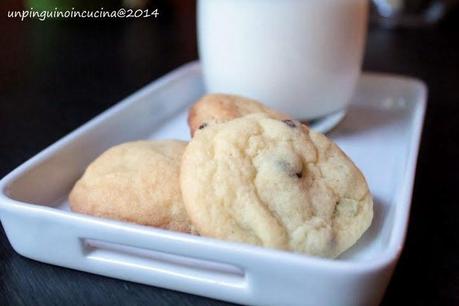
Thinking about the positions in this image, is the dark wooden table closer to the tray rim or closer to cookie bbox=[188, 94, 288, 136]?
the tray rim

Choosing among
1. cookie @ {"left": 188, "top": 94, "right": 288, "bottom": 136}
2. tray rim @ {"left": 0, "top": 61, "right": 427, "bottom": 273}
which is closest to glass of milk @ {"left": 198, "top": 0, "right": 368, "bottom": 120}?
cookie @ {"left": 188, "top": 94, "right": 288, "bottom": 136}

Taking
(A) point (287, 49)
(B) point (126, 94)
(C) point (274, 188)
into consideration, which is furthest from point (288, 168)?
(B) point (126, 94)

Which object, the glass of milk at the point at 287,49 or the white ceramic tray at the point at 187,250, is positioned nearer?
the white ceramic tray at the point at 187,250

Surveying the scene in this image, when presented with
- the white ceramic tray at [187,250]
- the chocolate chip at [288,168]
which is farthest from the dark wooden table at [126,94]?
the chocolate chip at [288,168]

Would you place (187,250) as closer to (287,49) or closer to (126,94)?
(287,49)

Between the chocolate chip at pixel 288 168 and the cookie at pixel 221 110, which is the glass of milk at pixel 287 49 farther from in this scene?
the chocolate chip at pixel 288 168

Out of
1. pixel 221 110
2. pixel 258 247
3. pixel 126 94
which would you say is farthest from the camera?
pixel 126 94
